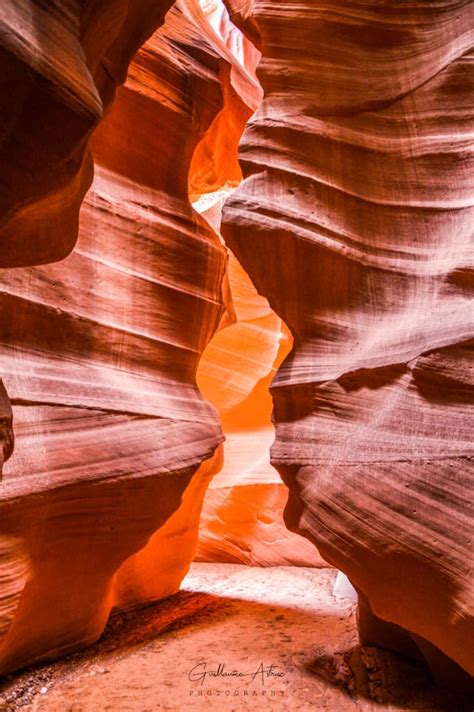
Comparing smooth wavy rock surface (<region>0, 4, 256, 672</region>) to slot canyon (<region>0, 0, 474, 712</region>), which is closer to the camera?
slot canyon (<region>0, 0, 474, 712</region>)

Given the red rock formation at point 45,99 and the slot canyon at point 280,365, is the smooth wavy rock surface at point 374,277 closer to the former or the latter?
the slot canyon at point 280,365

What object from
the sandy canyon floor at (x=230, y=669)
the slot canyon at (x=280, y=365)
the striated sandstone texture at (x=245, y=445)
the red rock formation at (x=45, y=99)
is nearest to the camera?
the red rock formation at (x=45, y=99)

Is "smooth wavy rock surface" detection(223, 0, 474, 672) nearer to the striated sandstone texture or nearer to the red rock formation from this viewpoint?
the red rock formation

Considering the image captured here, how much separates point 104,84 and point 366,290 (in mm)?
1357

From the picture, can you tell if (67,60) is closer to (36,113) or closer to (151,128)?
(36,113)

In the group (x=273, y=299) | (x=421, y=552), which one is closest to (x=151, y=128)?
(x=273, y=299)

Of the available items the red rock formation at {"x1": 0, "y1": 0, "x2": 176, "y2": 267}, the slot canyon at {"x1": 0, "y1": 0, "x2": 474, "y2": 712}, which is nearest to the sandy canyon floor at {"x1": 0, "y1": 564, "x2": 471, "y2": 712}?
the slot canyon at {"x1": 0, "y1": 0, "x2": 474, "y2": 712}

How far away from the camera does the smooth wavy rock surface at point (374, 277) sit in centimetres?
217

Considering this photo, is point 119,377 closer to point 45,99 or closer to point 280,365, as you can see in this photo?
Answer: point 280,365

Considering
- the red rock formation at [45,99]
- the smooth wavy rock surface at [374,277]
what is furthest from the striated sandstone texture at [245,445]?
the red rock formation at [45,99]

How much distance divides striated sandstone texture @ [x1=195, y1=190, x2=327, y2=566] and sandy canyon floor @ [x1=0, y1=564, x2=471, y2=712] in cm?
152

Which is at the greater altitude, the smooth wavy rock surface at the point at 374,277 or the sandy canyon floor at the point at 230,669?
the smooth wavy rock surface at the point at 374,277

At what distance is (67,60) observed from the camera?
1471 millimetres

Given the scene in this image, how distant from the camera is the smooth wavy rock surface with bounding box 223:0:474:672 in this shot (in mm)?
2166
